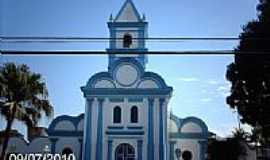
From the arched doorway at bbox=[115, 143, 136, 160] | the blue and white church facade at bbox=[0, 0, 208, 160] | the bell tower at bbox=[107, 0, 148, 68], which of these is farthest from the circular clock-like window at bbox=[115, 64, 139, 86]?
the arched doorway at bbox=[115, 143, 136, 160]

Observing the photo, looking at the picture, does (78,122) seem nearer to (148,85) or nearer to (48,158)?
(148,85)

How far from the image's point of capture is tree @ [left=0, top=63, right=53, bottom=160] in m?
24.4

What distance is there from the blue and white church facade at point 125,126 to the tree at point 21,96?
11737 mm

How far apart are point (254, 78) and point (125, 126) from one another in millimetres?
15767

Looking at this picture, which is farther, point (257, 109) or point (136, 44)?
point (136, 44)

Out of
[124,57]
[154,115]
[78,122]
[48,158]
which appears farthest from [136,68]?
[48,158]

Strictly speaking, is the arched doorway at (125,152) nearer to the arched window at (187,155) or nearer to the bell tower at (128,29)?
the arched window at (187,155)

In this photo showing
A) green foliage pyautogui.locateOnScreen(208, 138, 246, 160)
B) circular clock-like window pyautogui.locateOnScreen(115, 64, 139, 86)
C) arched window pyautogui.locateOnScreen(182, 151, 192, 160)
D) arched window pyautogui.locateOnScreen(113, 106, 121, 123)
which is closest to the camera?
green foliage pyautogui.locateOnScreen(208, 138, 246, 160)

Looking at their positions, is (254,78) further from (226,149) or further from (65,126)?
(65,126)

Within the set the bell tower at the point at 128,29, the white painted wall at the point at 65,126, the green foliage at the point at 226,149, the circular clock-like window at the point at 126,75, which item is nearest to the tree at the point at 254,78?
the green foliage at the point at 226,149

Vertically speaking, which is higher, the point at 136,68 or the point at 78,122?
the point at 136,68

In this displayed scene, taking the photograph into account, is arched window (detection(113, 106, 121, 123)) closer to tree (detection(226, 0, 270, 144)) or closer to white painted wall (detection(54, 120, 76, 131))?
white painted wall (detection(54, 120, 76, 131))

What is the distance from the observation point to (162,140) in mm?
37281

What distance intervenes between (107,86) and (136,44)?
18.6ft
